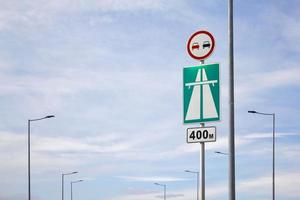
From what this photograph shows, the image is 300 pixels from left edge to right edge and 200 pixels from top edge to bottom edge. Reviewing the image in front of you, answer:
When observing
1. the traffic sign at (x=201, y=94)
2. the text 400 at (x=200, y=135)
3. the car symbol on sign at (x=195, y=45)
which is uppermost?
the car symbol on sign at (x=195, y=45)

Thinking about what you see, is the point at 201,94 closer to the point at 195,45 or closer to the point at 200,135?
the point at 200,135

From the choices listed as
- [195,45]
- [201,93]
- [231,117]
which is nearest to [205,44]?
[195,45]

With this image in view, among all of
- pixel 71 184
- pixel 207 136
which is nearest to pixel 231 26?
pixel 207 136

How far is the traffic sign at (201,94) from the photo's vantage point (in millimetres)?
16703

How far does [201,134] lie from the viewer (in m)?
16.5

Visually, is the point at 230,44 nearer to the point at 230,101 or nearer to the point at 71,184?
the point at 230,101

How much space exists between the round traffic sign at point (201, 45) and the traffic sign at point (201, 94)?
323mm

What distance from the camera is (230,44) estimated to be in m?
18.2

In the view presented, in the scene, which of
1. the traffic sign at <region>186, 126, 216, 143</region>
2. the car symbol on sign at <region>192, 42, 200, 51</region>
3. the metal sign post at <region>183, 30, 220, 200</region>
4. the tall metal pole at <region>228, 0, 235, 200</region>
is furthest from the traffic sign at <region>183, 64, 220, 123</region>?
the tall metal pole at <region>228, 0, 235, 200</region>

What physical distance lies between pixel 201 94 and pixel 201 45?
1247mm

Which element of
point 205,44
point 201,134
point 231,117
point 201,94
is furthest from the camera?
point 231,117

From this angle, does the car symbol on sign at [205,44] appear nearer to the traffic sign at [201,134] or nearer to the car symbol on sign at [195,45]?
the car symbol on sign at [195,45]

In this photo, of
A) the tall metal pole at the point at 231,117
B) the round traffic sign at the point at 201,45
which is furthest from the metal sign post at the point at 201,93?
the tall metal pole at the point at 231,117

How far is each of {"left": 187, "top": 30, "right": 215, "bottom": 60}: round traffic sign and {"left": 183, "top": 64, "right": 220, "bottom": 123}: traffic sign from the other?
32 cm
